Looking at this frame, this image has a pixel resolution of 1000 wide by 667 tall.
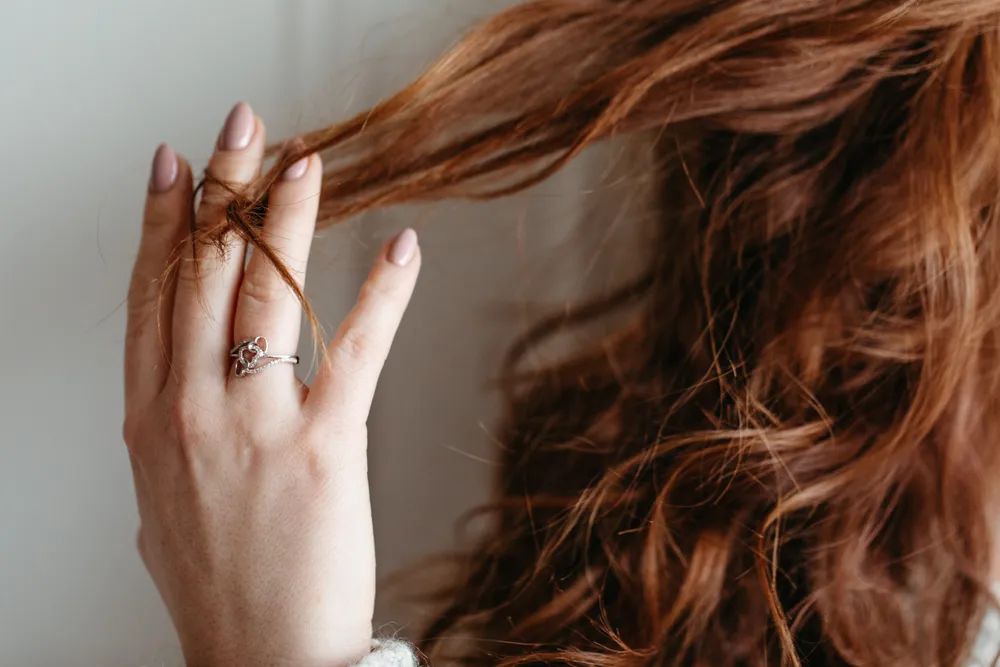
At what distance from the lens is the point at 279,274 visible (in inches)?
23.2

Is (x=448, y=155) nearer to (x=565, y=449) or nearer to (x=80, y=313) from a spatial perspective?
(x=565, y=449)

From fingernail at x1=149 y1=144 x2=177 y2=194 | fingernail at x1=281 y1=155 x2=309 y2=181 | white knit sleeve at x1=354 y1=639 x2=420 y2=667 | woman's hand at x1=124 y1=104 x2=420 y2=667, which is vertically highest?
fingernail at x1=149 y1=144 x2=177 y2=194

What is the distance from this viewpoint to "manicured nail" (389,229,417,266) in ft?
1.99

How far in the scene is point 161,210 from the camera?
624 mm

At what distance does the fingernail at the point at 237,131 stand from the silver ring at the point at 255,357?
15 cm

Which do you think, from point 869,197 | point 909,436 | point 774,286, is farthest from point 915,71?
point 909,436

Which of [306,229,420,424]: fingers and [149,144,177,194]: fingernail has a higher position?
[149,144,177,194]: fingernail

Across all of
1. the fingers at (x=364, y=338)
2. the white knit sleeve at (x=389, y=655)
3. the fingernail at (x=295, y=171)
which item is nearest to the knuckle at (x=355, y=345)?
the fingers at (x=364, y=338)

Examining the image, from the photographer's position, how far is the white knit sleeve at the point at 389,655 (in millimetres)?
600

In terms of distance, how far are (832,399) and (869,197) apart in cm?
19

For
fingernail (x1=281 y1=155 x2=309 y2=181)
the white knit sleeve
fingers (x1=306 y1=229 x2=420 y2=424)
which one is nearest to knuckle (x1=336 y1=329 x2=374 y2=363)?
fingers (x1=306 y1=229 x2=420 y2=424)

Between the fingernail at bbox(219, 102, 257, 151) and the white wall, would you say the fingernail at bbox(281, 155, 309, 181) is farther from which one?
the white wall

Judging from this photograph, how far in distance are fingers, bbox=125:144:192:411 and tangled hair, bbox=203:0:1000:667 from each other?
0.42ft

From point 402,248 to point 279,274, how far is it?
0.09 metres
